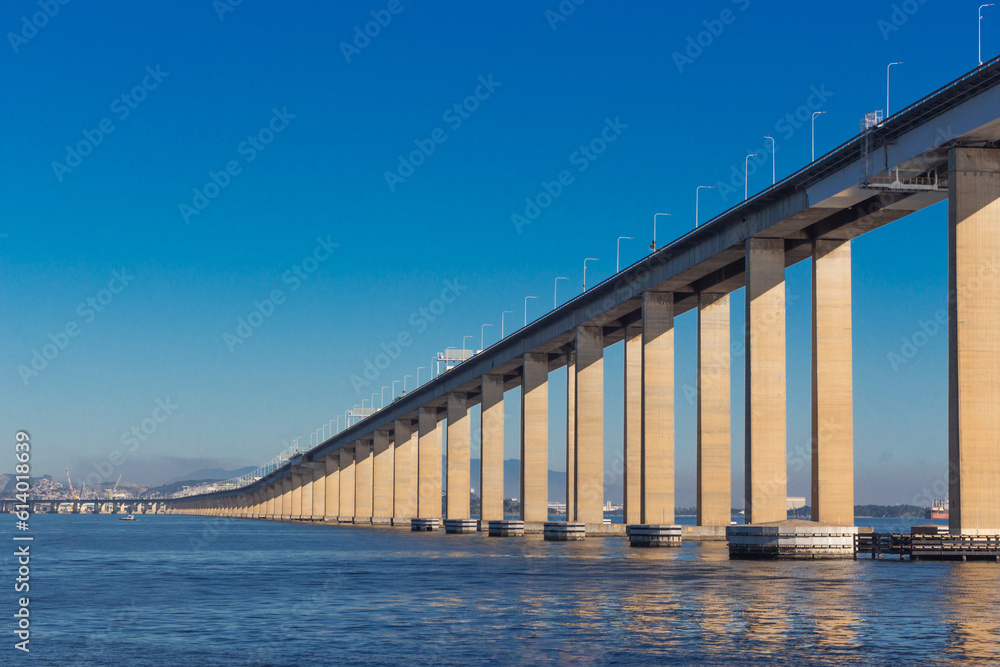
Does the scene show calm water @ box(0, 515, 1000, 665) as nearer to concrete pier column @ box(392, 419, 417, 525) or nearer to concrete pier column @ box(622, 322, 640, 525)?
concrete pier column @ box(622, 322, 640, 525)

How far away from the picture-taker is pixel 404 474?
161m

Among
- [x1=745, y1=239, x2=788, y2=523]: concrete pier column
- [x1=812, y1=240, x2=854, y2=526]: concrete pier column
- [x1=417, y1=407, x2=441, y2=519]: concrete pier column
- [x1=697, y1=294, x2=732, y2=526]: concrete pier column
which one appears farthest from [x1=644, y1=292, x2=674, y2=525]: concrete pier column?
[x1=417, y1=407, x2=441, y2=519]: concrete pier column

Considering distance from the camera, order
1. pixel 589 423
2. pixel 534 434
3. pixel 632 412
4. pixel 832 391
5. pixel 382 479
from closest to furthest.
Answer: pixel 832 391 < pixel 632 412 < pixel 589 423 < pixel 534 434 < pixel 382 479

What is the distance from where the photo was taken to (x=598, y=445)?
3740 inches

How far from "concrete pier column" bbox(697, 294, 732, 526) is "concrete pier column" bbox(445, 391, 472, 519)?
2229 inches

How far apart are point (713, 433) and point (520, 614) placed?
158ft

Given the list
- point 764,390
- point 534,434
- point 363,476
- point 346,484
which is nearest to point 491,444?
point 534,434

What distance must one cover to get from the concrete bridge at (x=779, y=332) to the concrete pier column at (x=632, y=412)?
0.16 m

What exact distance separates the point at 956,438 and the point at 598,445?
4801 cm

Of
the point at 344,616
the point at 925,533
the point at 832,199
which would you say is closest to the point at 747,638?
the point at 344,616

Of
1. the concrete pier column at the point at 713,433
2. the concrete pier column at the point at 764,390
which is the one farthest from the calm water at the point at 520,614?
the concrete pier column at the point at 713,433

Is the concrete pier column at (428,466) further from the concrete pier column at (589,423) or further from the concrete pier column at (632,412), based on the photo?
the concrete pier column at (632,412)

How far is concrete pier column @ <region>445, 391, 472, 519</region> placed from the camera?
13362 centimetres

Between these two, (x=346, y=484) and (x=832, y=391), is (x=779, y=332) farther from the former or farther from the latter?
(x=346, y=484)
